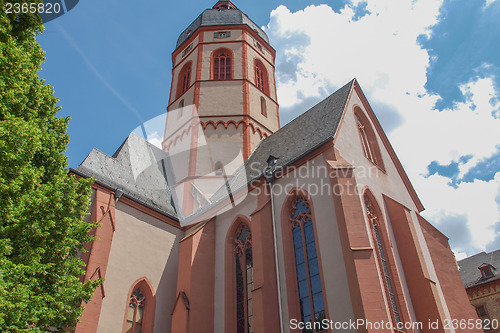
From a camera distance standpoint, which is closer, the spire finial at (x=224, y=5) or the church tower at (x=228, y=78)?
the church tower at (x=228, y=78)

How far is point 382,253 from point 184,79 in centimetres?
1658

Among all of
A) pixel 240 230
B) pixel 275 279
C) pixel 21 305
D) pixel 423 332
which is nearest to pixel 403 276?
pixel 423 332

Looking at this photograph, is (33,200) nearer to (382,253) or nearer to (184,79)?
(382,253)

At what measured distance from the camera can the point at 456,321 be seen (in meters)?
11.2

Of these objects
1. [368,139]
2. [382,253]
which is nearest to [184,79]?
[368,139]

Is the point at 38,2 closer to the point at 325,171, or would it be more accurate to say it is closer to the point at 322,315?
the point at 325,171

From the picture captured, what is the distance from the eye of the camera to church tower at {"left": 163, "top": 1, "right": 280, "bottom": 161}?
65.0 feet

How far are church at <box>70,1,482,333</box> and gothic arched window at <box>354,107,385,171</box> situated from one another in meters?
0.06

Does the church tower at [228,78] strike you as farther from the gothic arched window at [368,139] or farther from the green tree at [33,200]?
the green tree at [33,200]

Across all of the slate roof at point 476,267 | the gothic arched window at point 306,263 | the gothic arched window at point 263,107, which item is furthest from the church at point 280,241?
the slate roof at point 476,267

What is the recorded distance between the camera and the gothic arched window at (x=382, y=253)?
1013 cm

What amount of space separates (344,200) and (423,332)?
3960mm

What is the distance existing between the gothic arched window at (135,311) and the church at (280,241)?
0.04 metres

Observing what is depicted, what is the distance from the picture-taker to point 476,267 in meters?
24.3
